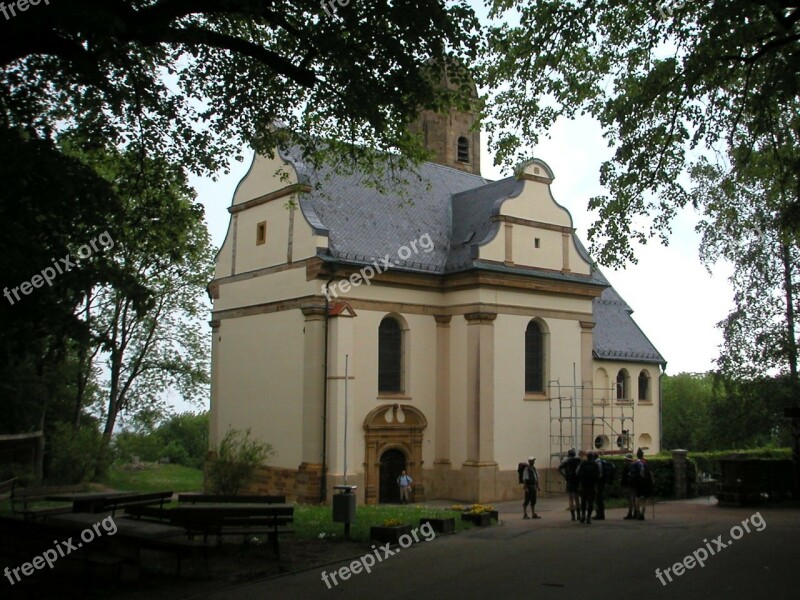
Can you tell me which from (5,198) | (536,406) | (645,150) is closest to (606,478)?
(645,150)

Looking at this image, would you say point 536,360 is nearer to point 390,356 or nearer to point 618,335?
point 390,356

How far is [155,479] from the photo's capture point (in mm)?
46406

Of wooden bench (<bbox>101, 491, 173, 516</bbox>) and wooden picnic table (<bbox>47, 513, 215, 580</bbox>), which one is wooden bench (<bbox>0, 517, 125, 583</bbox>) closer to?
wooden picnic table (<bbox>47, 513, 215, 580</bbox>)

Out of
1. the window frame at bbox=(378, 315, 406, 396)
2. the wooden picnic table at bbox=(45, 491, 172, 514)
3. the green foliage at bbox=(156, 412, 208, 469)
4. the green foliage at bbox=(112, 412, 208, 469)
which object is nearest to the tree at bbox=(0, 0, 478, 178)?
the wooden picnic table at bbox=(45, 491, 172, 514)

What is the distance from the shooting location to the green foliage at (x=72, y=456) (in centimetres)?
3347

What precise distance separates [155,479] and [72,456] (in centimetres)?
1348

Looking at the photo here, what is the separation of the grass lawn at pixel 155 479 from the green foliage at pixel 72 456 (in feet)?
10.5

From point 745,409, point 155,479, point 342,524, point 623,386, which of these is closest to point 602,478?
point 342,524

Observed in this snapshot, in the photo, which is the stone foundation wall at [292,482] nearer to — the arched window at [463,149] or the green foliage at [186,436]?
the arched window at [463,149]

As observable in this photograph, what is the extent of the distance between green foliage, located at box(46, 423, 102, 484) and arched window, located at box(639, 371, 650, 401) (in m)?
24.2

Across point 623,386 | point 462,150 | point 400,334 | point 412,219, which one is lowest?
point 623,386

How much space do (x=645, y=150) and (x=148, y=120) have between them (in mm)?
8987

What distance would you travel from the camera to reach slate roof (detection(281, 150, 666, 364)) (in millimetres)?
27969

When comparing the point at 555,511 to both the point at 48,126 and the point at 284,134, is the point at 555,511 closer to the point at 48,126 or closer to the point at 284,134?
the point at 284,134
